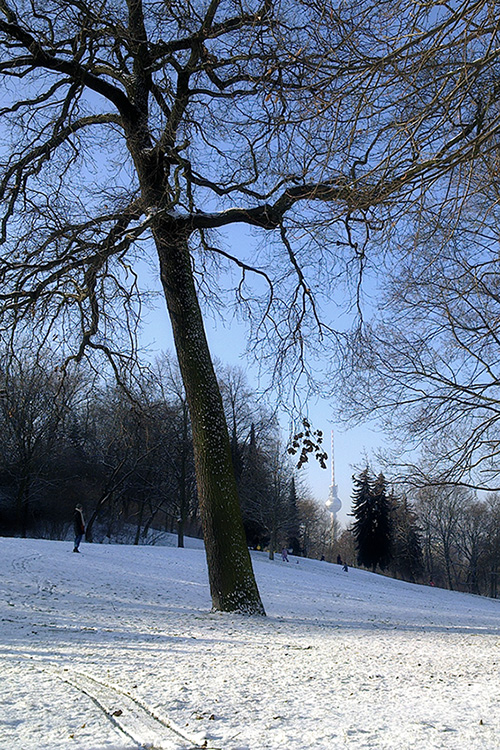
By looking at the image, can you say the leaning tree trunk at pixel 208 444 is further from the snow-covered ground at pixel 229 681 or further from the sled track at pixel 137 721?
the sled track at pixel 137 721

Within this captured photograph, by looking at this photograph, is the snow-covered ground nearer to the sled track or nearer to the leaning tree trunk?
the sled track

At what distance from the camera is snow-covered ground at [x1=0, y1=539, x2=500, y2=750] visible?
3062 millimetres

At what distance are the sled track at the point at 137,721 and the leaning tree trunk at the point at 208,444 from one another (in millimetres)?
4928

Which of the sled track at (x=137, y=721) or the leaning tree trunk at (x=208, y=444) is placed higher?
the leaning tree trunk at (x=208, y=444)

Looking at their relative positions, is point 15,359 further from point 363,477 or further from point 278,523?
point 278,523

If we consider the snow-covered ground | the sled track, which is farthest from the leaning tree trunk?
the sled track

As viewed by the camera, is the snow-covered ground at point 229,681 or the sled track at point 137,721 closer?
the sled track at point 137,721

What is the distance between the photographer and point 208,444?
9086 mm

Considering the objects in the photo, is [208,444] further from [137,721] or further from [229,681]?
[137,721]

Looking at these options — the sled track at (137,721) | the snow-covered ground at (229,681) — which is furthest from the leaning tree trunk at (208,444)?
the sled track at (137,721)

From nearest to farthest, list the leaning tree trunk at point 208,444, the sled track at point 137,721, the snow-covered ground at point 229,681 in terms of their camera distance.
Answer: the sled track at point 137,721, the snow-covered ground at point 229,681, the leaning tree trunk at point 208,444

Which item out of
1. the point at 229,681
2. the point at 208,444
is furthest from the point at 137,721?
the point at 208,444

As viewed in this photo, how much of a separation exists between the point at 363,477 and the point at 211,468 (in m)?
4.15

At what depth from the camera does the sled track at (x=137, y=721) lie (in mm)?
2920
